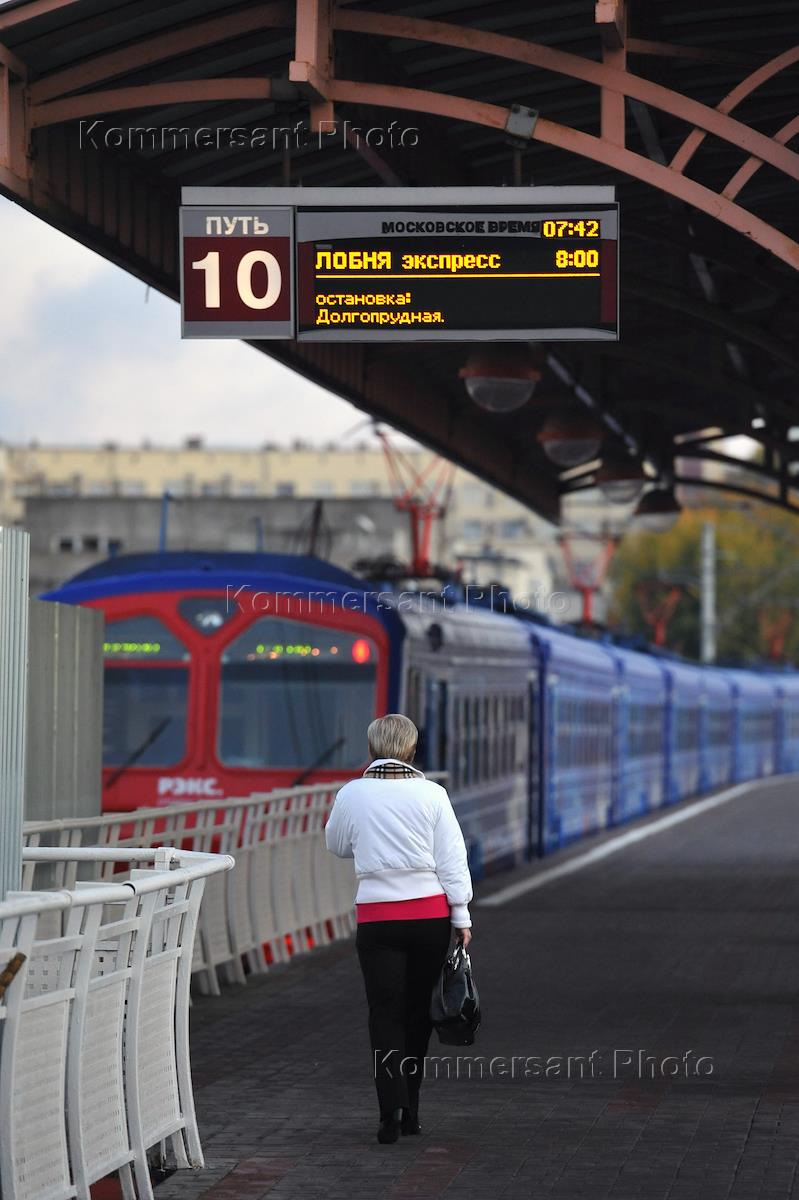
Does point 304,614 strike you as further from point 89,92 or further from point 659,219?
point 89,92

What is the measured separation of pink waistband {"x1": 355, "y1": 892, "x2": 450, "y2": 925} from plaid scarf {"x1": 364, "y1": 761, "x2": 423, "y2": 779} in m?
0.45

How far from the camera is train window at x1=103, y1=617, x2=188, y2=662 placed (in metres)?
19.1

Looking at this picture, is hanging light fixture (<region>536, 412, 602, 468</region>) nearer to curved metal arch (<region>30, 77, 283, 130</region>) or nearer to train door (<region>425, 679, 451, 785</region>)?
train door (<region>425, 679, 451, 785</region>)

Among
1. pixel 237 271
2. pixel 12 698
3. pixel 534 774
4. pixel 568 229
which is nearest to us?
pixel 12 698

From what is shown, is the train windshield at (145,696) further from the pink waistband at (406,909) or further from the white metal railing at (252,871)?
the pink waistband at (406,909)

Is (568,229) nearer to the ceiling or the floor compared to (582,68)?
nearer to the floor

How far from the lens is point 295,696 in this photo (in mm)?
18719

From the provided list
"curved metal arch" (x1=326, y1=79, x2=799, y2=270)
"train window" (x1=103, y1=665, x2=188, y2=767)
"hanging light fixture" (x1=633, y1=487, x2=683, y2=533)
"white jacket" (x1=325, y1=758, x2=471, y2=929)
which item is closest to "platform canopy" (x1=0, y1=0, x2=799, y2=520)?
"curved metal arch" (x1=326, y1=79, x2=799, y2=270)

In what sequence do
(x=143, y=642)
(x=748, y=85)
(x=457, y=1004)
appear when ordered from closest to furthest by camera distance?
(x=457, y=1004)
(x=748, y=85)
(x=143, y=642)

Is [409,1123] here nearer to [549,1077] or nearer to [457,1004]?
[457,1004]

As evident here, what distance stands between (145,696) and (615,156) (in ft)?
28.7

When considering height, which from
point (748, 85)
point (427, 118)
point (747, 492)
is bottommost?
point (747, 492)

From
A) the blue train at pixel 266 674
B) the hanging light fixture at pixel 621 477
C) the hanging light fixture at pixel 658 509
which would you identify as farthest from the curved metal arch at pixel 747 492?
the blue train at pixel 266 674

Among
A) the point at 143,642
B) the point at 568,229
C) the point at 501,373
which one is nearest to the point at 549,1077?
the point at 568,229
